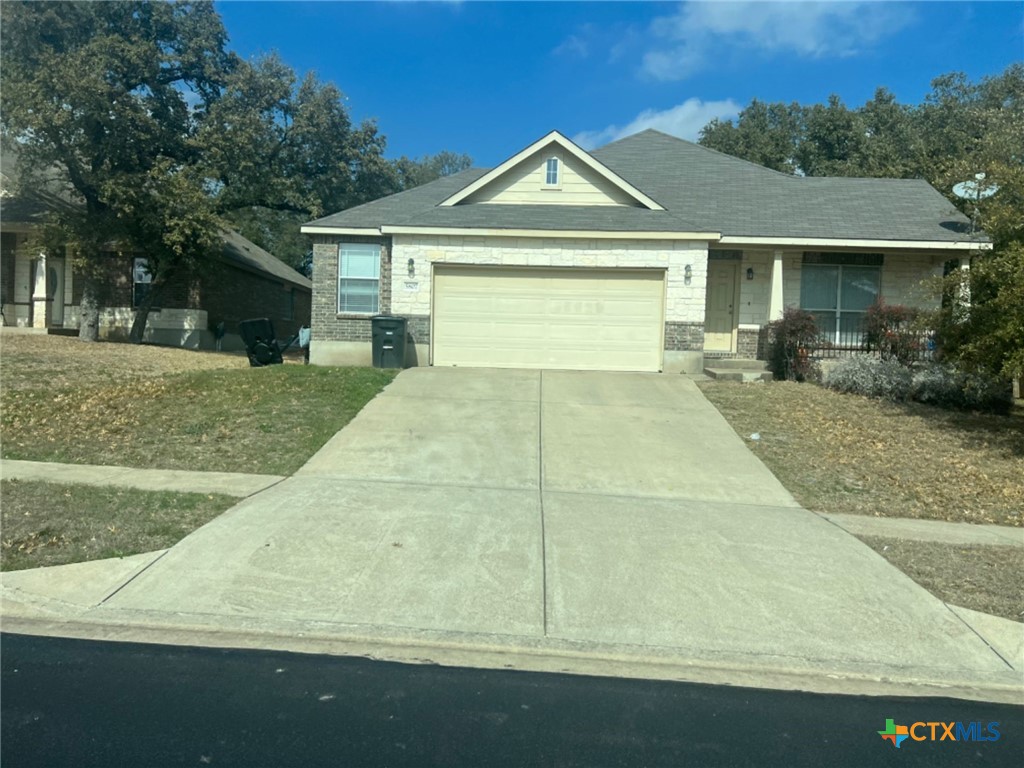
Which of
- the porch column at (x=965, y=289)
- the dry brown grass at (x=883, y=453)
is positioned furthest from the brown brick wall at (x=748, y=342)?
the porch column at (x=965, y=289)

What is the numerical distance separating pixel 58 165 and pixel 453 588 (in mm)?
19473

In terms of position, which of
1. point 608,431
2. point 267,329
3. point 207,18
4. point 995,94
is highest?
point 995,94

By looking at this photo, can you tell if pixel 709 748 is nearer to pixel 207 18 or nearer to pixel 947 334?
pixel 947 334

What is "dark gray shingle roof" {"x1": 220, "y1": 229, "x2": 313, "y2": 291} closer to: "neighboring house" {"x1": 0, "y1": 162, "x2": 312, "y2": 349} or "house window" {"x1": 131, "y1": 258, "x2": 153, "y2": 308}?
"neighboring house" {"x1": 0, "y1": 162, "x2": 312, "y2": 349}

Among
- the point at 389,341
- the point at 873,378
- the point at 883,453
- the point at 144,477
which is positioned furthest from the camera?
the point at 389,341

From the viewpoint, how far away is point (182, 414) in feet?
35.6

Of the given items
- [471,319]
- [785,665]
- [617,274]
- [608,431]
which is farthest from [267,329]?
[785,665]

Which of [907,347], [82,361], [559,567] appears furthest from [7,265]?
[907,347]

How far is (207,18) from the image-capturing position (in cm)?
2292

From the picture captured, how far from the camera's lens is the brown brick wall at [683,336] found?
1609 cm

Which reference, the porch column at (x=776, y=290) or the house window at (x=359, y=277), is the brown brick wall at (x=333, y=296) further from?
the porch column at (x=776, y=290)

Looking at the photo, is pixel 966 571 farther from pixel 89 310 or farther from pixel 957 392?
pixel 89 310

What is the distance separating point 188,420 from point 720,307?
12.2 m

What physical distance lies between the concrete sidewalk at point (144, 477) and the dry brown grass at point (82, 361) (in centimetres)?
509
